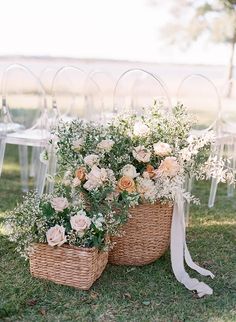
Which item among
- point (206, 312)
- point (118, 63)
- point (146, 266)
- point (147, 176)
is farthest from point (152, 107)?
point (118, 63)

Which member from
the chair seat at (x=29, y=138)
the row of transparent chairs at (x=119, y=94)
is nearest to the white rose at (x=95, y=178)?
the row of transparent chairs at (x=119, y=94)

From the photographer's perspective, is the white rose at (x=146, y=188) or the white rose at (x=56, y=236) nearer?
the white rose at (x=56, y=236)

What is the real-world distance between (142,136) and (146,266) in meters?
0.60

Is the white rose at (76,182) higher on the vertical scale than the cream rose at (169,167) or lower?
Result: lower

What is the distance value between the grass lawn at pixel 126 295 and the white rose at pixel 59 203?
0.32 metres

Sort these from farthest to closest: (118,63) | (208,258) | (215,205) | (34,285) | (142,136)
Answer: (118,63), (215,205), (208,258), (142,136), (34,285)

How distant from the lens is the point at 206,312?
6.94 feet

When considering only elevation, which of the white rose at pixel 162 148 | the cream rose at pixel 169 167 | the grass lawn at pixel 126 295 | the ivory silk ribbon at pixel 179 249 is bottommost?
the grass lawn at pixel 126 295

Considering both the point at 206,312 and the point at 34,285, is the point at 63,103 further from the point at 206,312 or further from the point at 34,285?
the point at 206,312

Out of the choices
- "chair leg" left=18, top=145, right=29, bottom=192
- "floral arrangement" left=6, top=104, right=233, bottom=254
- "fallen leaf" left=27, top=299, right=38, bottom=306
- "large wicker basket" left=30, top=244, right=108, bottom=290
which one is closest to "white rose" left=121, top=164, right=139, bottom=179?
"floral arrangement" left=6, top=104, right=233, bottom=254

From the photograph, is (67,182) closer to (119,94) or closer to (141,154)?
(141,154)

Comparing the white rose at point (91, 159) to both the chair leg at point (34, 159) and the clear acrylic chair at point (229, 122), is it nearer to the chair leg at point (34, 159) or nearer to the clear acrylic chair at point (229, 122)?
the clear acrylic chair at point (229, 122)

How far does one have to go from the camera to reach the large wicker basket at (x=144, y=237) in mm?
2430

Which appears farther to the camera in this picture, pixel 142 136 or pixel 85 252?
pixel 142 136
